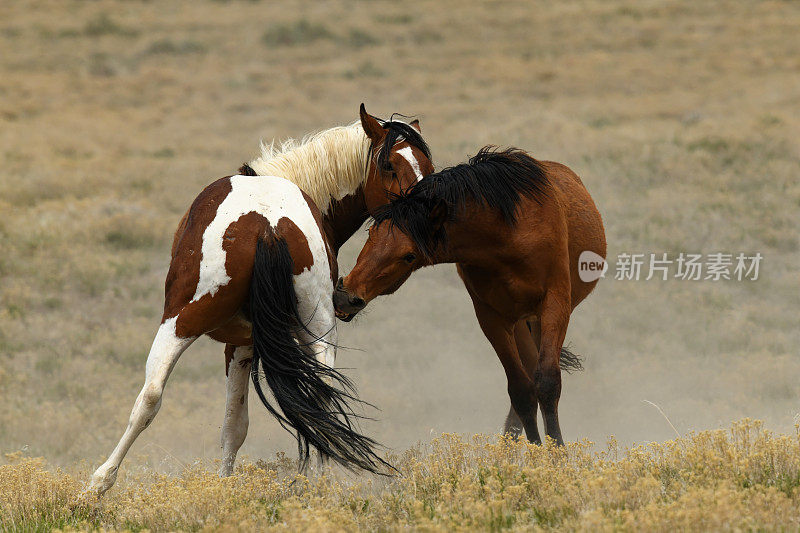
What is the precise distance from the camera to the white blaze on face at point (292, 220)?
4730 mm

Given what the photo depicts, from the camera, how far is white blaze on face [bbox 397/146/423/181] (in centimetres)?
579

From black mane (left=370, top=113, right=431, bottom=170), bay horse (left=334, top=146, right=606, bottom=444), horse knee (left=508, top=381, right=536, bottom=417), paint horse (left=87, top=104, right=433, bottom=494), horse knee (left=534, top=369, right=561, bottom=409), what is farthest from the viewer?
black mane (left=370, top=113, right=431, bottom=170)

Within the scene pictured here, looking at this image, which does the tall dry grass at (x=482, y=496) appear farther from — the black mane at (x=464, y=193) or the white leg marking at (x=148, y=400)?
the black mane at (x=464, y=193)

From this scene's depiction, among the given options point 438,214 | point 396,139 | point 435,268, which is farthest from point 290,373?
point 435,268

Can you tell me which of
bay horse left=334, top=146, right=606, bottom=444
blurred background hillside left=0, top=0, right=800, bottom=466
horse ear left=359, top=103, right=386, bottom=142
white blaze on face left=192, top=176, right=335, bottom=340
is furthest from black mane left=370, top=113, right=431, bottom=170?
blurred background hillside left=0, top=0, right=800, bottom=466

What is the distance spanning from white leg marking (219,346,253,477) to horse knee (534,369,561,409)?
183 centimetres

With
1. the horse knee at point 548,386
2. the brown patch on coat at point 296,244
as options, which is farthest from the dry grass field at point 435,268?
the brown patch on coat at point 296,244

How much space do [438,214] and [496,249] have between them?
1.46 ft

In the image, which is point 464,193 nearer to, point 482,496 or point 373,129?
point 373,129

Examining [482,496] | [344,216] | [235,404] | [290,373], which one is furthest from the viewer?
[344,216]

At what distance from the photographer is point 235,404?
557cm

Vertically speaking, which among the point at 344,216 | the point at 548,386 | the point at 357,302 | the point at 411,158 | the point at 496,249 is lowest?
the point at 548,386

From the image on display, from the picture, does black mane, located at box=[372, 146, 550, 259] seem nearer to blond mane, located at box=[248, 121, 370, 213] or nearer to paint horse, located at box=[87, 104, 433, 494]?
paint horse, located at box=[87, 104, 433, 494]

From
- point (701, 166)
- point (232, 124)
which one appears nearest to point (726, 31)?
point (701, 166)
